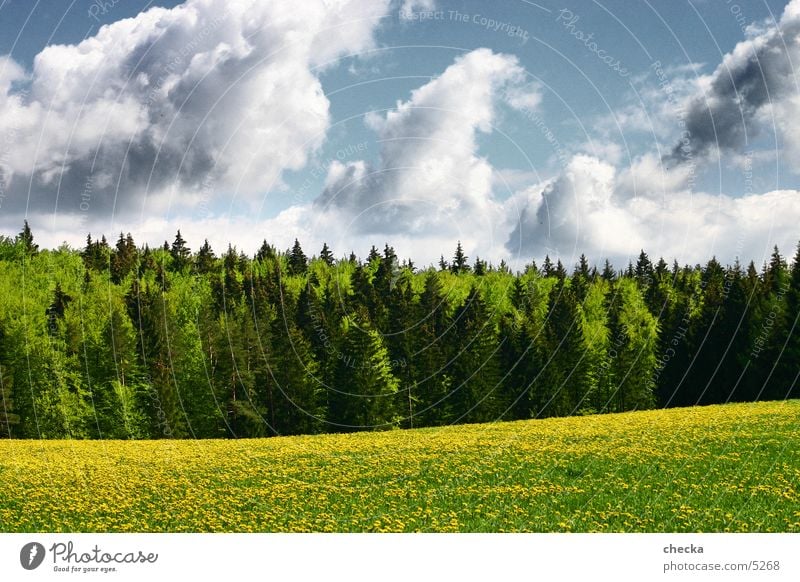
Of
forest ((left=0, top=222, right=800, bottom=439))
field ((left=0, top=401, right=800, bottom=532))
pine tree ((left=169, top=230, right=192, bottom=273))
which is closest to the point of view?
field ((left=0, top=401, right=800, bottom=532))

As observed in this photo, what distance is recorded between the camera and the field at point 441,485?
46.0ft

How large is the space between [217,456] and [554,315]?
55.3 metres

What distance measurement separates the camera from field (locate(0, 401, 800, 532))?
1402cm

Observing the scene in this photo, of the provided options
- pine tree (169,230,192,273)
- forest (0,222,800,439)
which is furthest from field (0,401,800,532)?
pine tree (169,230,192,273)

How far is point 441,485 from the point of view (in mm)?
19109

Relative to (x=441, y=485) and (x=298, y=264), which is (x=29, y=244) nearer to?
(x=298, y=264)

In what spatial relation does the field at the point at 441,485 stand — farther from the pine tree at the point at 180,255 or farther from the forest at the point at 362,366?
the pine tree at the point at 180,255

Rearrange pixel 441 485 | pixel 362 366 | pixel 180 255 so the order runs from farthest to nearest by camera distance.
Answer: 1. pixel 180 255
2. pixel 362 366
3. pixel 441 485

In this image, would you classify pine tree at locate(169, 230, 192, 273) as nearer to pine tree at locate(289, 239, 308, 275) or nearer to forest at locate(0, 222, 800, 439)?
pine tree at locate(289, 239, 308, 275)

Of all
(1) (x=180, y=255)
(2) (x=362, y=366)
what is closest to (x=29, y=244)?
(1) (x=180, y=255)

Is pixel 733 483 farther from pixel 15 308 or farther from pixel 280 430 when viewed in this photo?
pixel 15 308

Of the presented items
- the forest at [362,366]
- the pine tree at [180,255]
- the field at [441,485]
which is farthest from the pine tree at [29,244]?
the field at [441,485]

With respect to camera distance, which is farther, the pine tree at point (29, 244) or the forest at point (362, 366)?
the pine tree at point (29, 244)

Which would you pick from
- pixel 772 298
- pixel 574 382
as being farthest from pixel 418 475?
pixel 574 382
